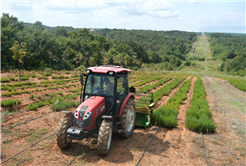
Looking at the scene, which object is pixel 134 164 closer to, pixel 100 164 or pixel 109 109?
pixel 100 164

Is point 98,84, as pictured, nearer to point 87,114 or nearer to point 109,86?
point 109,86

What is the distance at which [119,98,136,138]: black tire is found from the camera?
267 inches

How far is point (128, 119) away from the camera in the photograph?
756 cm

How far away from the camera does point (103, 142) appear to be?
18.6ft

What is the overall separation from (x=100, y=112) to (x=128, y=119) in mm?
1683

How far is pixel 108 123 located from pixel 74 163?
157cm

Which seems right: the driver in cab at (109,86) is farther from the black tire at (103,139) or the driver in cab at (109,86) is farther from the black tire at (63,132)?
the black tire at (63,132)

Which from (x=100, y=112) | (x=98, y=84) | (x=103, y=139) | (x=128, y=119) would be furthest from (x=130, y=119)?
(x=103, y=139)

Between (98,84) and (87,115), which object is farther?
(98,84)

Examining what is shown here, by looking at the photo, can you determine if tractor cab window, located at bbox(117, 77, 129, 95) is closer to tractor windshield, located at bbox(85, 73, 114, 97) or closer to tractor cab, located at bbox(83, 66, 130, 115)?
tractor cab, located at bbox(83, 66, 130, 115)

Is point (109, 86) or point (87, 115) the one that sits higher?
point (109, 86)

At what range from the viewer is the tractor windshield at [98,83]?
22.1ft

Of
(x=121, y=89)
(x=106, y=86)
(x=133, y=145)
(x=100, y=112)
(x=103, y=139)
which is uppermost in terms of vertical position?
(x=106, y=86)

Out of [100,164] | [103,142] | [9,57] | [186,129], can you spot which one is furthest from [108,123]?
[9,57]
